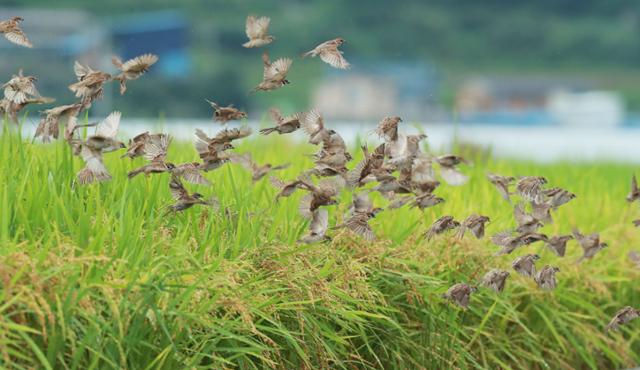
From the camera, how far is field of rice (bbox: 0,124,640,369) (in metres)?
2.29

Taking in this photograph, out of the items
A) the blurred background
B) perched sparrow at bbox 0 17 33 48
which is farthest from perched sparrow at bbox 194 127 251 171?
the blurred background

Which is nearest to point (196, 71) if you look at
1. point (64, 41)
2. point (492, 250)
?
point (64, 41)

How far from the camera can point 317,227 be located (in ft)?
8.90

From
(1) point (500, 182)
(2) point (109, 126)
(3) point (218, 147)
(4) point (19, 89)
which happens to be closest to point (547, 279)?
(1) point (500, 182)

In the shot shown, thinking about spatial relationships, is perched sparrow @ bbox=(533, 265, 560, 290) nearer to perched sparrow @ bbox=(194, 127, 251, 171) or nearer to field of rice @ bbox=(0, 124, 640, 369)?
field of rice @ bbox=(0, 124, 640, 369)

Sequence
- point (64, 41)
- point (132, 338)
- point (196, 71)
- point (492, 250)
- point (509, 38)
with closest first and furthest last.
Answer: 1. point (132, 338)
2. point (492, 250)
3. point (64, 41)
4. point (196, 71)
5. point (509, 38)

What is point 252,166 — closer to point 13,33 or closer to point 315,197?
point 315,197

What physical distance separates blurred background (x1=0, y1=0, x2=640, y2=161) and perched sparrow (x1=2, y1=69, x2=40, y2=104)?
29.4 meters

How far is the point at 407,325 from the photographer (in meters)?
2.96

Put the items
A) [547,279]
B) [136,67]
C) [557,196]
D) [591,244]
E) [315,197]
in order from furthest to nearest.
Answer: [591,244] → [557,196] → [547,279] → [136,67] → [315,197]

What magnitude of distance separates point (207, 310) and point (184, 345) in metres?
0.09

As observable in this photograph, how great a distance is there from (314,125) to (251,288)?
0.45m

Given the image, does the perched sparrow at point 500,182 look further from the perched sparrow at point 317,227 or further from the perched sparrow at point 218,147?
the perched sparrow at point 218,147

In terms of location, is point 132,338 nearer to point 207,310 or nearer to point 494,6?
point 207,310
